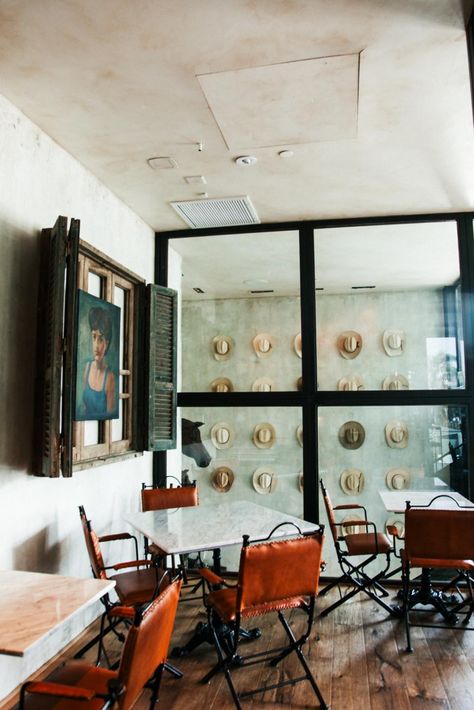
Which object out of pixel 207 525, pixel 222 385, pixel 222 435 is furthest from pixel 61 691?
pixel 222 385

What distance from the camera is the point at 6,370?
2.90 metres

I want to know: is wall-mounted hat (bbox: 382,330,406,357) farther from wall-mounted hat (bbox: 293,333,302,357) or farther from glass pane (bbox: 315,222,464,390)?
wall-mounted hat (bbox: 293,333,302,357)

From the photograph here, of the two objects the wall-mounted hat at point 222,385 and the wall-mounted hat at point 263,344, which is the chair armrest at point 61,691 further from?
the wall-mounted hat at point 263,344

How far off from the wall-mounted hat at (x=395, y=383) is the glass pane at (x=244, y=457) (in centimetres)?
85

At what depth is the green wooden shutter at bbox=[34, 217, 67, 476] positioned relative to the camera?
295cm

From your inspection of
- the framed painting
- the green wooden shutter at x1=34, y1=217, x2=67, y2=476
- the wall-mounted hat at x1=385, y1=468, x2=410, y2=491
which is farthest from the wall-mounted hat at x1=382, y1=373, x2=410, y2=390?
the green wooden shutter at x1=34, y1=217, x2=67, y2=476

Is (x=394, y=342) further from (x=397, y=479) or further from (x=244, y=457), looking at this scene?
(x=244, y=457)

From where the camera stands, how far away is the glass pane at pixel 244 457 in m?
4.78

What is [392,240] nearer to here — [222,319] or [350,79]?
[222,319]

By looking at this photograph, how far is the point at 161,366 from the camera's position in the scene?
187 inches

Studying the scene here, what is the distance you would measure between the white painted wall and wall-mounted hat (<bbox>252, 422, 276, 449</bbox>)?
5.31 ft

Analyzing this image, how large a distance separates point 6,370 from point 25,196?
3.44 feet

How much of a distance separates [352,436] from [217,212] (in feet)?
7.78

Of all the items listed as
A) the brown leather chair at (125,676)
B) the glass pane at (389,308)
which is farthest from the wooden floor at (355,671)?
the glass pane at (389,308)
